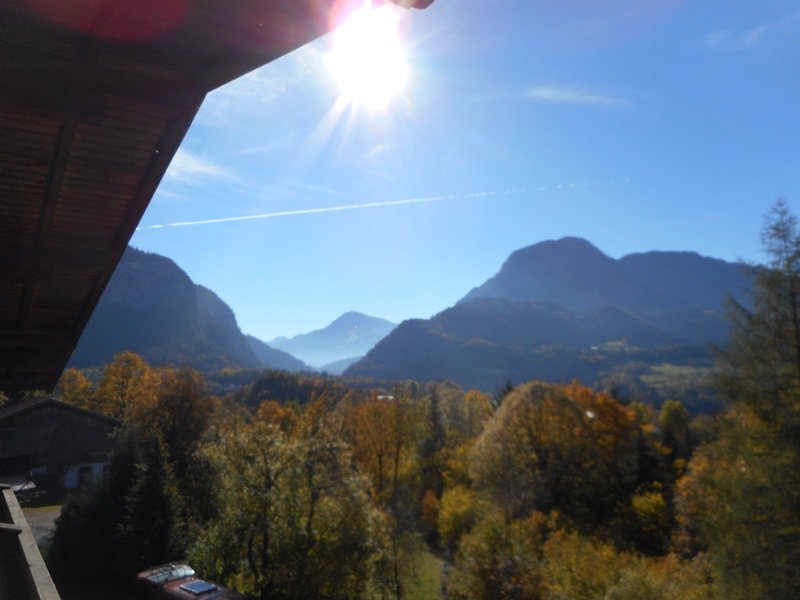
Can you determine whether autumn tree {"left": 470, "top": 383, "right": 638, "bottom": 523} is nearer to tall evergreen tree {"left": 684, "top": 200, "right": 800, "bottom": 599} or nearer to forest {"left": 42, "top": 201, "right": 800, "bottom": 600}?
forest {"left": 42, "top": 201, "right": 800, "bottom": 600}

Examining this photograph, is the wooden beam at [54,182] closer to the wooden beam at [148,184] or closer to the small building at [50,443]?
the wooden beam at [148,184]

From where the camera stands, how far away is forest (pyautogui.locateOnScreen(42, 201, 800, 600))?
14.6m

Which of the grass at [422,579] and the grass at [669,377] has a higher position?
the grass at [669,377]

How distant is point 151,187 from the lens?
330 centimetres

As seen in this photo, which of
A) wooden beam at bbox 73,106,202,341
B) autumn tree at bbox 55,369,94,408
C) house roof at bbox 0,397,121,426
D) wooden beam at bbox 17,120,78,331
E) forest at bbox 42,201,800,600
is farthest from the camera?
autumn tree at bbox 55,369,94,408

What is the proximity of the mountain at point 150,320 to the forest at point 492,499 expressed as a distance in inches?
5068

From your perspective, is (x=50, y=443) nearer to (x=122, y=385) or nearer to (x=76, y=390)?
(x=122, y=385)

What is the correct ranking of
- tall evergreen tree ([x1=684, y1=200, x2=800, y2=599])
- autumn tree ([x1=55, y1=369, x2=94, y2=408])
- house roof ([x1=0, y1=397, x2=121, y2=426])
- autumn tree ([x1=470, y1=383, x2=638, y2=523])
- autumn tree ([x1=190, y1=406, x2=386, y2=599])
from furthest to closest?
autumn tree ([x1=55, y1=369, x2=94, y2=408]), house roof ([x1=0, y1=397, x2=121, y2=426]), autumn tree ([x1=470, y1=383, x2=638, y2=523]), autumn tree ([x1=190, y1=406, x2=386, y2=599]), tall evergreen tree ([x1=684, y1=200, x2=800, y2=599])

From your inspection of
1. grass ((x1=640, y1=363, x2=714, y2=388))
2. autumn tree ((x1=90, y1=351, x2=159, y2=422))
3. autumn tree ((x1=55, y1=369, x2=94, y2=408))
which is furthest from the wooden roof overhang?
grass ((x1=640, y1=363, x2=714, y2=388))

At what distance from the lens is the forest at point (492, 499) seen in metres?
14.6

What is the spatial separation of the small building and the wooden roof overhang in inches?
1337

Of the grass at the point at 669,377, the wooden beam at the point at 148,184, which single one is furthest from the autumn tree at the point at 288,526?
the grass at the point at 669,377

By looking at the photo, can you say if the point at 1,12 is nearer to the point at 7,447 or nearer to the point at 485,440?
the point at 485,440

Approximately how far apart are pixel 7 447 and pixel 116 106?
Answer: 125ft
